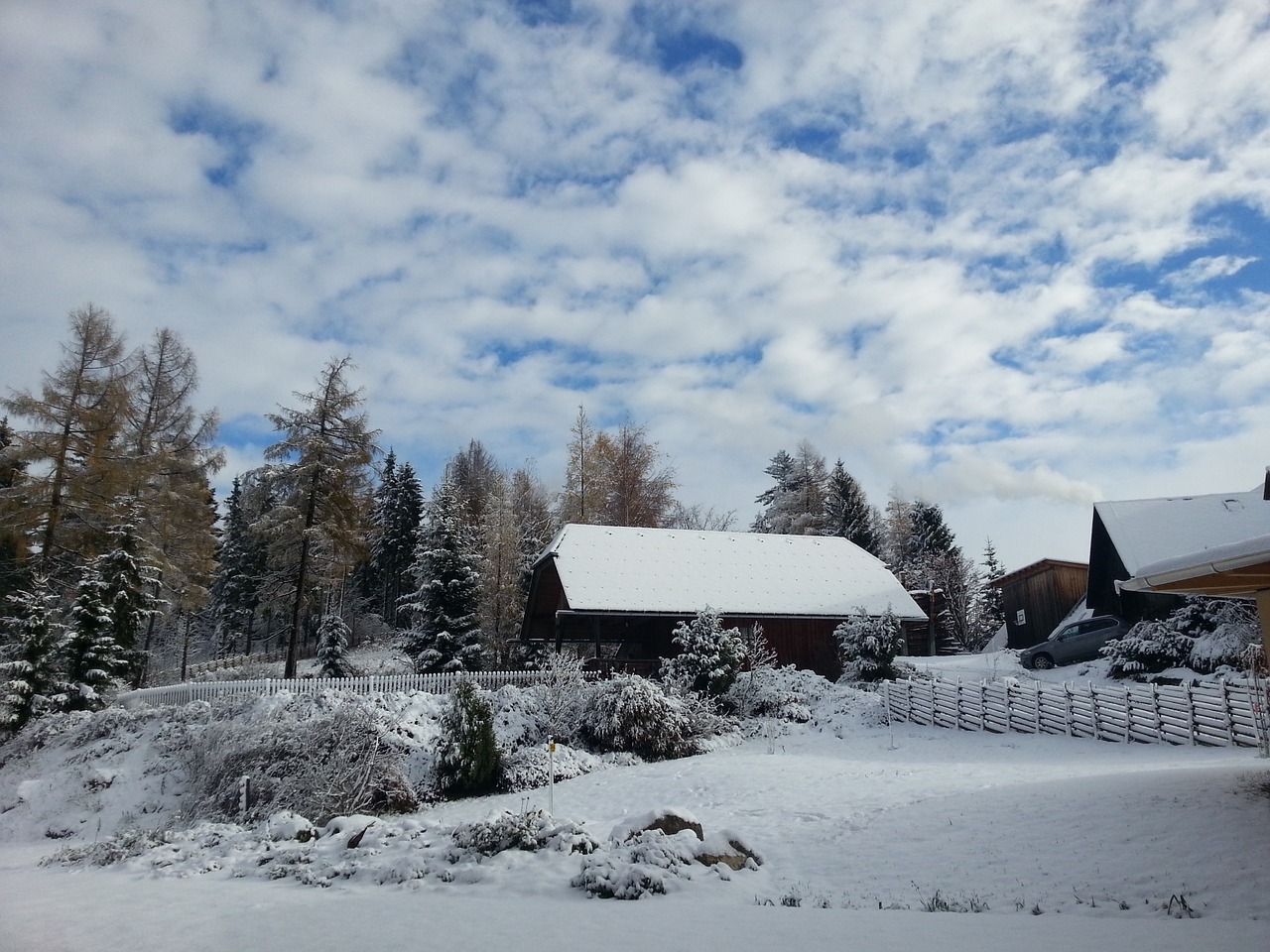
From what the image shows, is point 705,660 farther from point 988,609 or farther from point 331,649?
point 988,609

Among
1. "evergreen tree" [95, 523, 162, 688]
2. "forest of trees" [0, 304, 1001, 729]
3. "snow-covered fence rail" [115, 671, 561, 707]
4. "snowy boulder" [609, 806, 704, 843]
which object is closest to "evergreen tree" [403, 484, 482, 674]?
"forest of trees" [0, 304, 1001, 729]

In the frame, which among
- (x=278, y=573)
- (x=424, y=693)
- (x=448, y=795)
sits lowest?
(x=448, y=795)

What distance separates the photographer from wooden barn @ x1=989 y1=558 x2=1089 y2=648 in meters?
32.0

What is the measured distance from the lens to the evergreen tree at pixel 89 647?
2153 centimetres

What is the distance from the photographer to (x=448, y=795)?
16516mm

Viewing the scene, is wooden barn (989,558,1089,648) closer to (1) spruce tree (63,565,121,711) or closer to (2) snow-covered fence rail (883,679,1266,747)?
(2) snow-covered fence rail (883,679,1266,747)

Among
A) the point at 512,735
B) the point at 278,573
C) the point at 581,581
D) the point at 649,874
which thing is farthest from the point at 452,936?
the point at 278,573

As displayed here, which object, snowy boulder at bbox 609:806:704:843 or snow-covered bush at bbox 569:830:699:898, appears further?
snowy boulder at bbox 609:806:704:843

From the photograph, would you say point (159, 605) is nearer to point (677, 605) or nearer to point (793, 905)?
point (677, 605)

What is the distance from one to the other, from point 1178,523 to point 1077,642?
6.11 metres

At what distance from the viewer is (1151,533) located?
27312mm

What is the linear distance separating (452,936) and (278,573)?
24606 mm

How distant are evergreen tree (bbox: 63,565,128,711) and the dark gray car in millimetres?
27376

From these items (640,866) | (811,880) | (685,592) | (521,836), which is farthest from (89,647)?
(811,880)
